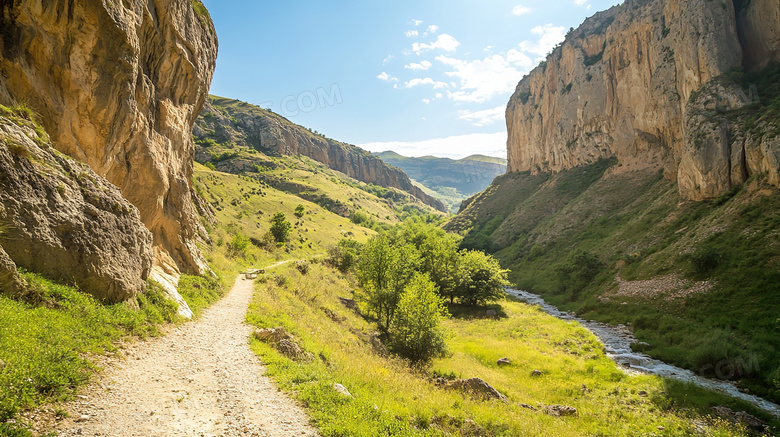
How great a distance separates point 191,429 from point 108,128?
45.7ft

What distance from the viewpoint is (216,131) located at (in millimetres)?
142125

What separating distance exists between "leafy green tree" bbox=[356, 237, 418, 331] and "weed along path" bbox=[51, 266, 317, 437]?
47.7 feet

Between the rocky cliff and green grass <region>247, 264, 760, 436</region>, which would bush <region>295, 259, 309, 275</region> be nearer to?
green grass <region>247, 264, 760, 436</region>

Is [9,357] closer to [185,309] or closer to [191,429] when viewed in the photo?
[191,429]

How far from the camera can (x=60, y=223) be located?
9344mm

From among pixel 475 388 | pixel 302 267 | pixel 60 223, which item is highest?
pixel 60 223

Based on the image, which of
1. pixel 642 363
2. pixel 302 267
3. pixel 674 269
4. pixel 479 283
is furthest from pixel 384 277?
pixel 674 269

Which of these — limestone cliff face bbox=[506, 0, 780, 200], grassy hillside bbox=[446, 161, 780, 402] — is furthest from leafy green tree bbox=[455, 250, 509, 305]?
limestone cliff face bbox=[506, 0, 780, 200]

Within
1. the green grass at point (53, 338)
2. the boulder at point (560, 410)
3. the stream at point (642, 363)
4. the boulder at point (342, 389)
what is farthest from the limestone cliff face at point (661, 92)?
the green grass at point (53, 338)

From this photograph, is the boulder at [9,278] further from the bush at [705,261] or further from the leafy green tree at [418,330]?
the bush at [705,261]

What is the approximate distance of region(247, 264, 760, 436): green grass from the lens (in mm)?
8906

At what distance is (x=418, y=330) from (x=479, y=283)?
829 inches

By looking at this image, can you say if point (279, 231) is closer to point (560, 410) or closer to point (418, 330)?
point (418, 330)

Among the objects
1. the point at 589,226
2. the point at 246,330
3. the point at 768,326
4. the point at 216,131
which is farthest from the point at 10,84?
the point at 216,131
